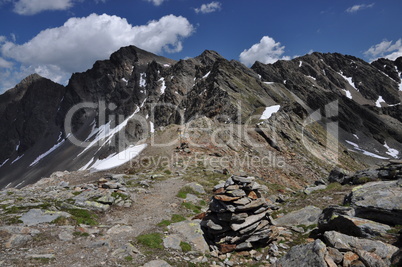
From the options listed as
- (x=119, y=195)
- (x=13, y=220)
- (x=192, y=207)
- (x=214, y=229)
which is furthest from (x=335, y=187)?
(x=13, y=220)

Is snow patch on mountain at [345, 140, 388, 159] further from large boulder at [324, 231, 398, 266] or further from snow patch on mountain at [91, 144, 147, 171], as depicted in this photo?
large boulder at [324, 231, 398, 266]

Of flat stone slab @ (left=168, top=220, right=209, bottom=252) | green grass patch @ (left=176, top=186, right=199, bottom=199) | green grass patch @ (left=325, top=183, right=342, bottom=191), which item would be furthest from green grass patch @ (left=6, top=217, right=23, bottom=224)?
green grass patch @ (left=325, top=183, right=342, bottom=191)

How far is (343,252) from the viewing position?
1046cm

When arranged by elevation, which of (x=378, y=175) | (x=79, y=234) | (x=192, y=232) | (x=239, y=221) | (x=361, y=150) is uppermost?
(x=378, y=175)

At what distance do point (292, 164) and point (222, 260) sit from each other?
3700 cm

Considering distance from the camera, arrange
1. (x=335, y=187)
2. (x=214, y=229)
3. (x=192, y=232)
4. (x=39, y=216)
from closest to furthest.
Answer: (x=214, y=229) → (x=39, y=216) → (x=192, y=232) → (x=335, y=187)

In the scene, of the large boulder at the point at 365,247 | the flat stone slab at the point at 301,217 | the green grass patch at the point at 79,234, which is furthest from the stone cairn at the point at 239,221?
the green grass patch at the point at 79,234

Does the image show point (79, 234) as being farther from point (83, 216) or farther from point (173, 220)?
point (173, 220)

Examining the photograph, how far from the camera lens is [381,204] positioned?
13.4 meters

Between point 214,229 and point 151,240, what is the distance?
13.0 ft

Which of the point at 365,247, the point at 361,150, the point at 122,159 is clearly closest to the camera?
the point at 365,247

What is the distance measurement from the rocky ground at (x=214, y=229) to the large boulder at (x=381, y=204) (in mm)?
44

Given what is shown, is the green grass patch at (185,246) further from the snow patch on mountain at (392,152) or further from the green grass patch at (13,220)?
the snow patch on mountain at (392,152)

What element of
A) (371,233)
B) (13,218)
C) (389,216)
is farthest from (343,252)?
(13,218)
